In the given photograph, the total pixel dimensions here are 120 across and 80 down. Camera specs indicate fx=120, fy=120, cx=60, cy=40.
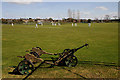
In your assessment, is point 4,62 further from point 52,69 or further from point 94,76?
point 94,76

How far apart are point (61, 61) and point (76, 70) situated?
2.80 ft

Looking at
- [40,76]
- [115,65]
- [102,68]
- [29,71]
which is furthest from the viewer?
[115,65]

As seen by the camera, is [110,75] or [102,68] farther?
[102,68]

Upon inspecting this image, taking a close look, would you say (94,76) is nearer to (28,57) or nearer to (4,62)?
(28,57)

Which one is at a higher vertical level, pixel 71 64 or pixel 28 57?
pixel 28 57

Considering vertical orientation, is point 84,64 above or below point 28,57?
below

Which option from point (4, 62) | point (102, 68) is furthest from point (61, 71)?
point (4, 62)

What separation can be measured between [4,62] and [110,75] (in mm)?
5589

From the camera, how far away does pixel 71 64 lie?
608 centimetres

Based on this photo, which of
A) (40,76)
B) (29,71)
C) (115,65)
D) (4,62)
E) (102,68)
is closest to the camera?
(40,76)

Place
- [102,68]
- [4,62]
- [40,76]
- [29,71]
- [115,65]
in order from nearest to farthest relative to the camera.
A: [40,76], [29,71], [102,68], [115,65], [4,62]

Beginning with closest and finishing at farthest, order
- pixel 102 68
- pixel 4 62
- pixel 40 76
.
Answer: pixel 40 76 → pixel 102 68 → pixel 4 62

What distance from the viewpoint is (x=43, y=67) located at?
20.0ft

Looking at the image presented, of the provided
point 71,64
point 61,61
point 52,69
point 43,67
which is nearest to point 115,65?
point 71,64
